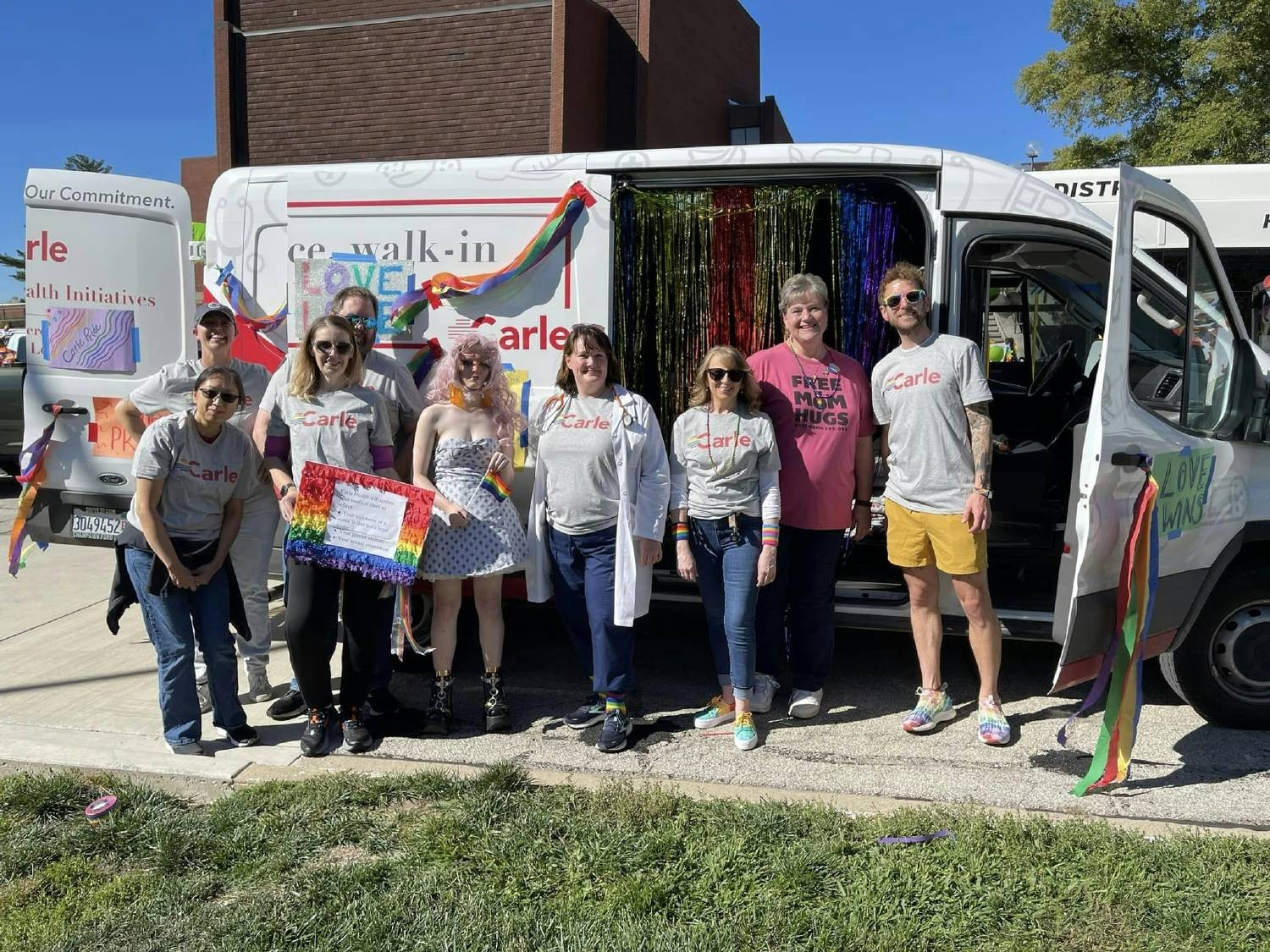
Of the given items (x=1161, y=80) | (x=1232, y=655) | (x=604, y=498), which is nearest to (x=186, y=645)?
(x=604, y=498)

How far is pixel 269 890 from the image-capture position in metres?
2.85

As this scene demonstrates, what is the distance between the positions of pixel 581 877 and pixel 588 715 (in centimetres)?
138

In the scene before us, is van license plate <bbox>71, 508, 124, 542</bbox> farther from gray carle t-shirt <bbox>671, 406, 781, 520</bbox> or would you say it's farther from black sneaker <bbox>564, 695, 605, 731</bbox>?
gray carle t-shirt <bbox>671, 406, 781, 520</bbox>

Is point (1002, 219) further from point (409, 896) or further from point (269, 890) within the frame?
point (269, 890)

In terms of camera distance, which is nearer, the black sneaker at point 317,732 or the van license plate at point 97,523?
the black sneaker at point 317,732

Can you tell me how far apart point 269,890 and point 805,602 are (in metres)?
2.46

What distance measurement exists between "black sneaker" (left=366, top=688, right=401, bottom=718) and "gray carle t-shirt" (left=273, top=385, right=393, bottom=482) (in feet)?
3.51

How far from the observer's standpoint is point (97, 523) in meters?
5.08

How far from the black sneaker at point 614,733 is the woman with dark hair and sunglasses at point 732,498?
1.55 ft

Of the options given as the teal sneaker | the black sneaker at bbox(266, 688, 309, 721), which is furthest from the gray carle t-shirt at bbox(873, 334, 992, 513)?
the black sneaker at bbox(266, 688, 309, 721)

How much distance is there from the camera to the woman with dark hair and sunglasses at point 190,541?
3.79 m

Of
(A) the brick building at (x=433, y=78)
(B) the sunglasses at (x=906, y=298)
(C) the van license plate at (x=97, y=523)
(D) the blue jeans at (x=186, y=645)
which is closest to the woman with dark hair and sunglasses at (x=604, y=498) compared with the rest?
(B) the sunglasses at (x=906, y=298)

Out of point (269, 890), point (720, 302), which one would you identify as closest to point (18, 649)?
point (269, 890)

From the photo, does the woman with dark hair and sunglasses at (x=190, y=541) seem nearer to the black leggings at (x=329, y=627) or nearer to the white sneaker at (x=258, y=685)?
the black leggings at (x=329, y=627)
